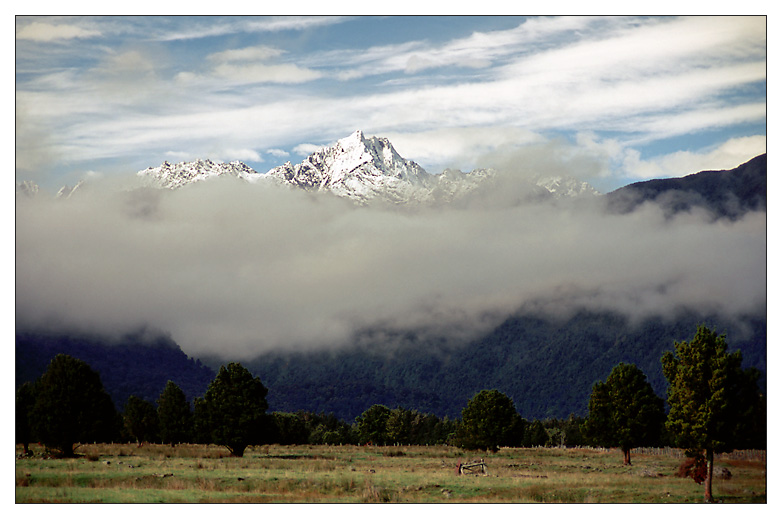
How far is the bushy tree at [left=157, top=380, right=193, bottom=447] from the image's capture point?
80500 millimetres

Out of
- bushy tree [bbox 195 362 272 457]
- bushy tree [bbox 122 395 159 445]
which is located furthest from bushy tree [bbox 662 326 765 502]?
bushy tree [bbox 122 395 159 445]

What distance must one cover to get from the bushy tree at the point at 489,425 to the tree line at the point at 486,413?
0.11 m

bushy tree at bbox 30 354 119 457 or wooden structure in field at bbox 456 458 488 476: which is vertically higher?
bushy tree at bbox 30 354 119 457

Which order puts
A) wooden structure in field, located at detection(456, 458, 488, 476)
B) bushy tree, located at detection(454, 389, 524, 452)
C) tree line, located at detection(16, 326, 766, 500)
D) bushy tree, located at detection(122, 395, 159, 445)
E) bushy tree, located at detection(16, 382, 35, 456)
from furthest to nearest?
bushy tree, located at detection(122, 395, 159, 445) → bushy tree, located at detection(454, 389, 524, 452) → wooden structure in field, located at detection(456, 458, 488, 476) → bushy tree, located at detection(16, 382, 35, 456) → tree line, located at detection(16, 326, 766, 500)

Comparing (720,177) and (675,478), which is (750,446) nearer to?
(675,478)

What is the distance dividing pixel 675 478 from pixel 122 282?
11925 centimetres

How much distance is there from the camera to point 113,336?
637 feet

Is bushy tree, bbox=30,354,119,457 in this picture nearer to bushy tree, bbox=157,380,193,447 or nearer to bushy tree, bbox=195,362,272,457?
bushy tree, bbox=195,362,272,457

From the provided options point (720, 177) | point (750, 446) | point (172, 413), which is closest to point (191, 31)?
point (750, 446)

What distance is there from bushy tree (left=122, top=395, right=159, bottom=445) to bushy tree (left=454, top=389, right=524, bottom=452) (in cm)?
3496

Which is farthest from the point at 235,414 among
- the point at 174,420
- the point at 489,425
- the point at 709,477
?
the point at 709,477

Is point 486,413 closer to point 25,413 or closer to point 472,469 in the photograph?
point 472,469

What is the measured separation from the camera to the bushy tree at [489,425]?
253 ft

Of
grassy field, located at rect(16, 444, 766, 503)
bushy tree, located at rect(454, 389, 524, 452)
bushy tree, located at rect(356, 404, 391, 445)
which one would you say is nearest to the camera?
grassy field, located at rect(16, 444, 766, 503)
